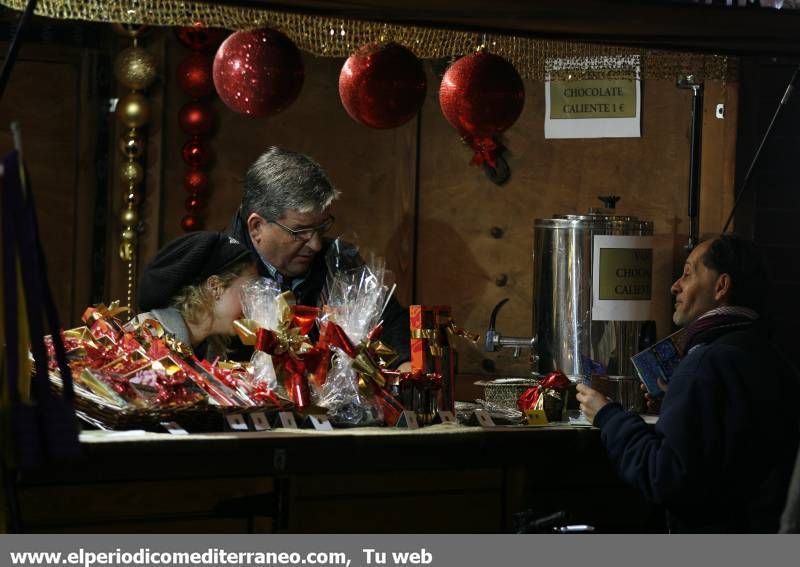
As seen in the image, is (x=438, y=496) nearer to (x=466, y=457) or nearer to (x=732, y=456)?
(x=466, y=457)

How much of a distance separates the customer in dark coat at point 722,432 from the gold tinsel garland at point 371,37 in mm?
849

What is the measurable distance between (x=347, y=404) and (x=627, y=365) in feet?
2.98

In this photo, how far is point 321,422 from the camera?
3.14m

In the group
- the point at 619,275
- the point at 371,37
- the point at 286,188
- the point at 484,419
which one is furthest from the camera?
the point at 286,188

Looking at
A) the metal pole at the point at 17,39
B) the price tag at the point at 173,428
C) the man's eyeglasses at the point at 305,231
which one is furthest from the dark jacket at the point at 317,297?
the metal pole at the point at 17,39

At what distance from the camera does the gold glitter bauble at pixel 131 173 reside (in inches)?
191

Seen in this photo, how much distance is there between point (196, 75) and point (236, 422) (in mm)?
2149

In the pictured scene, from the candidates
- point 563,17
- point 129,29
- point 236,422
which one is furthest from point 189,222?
→ point 563,17

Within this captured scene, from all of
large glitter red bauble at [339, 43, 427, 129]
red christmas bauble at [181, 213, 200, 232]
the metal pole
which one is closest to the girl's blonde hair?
large glitter red bauble at [339, 43, 427, 129]

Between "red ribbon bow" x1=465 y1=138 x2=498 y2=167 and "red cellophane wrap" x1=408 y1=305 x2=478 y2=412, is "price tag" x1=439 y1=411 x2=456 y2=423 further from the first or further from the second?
"red ribbon bow" x1=465 y1=138 x2=498 y2=167

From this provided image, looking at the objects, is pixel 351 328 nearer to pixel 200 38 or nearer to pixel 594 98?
pixel 594 98

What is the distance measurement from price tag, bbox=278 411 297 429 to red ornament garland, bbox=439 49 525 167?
1.00 m

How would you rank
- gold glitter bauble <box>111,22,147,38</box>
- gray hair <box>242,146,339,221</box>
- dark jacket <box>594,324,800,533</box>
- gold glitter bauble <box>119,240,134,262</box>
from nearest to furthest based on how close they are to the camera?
1. dark jacket <box>594,324,800,533</box>
2. gray hair <box>242,146,339,221</box>
3. gold glitter bauble <box>111,22,147,38</box>
4. gold glitter bauble <box>119,240,134,262</box>

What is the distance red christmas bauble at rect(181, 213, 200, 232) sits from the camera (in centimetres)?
488
